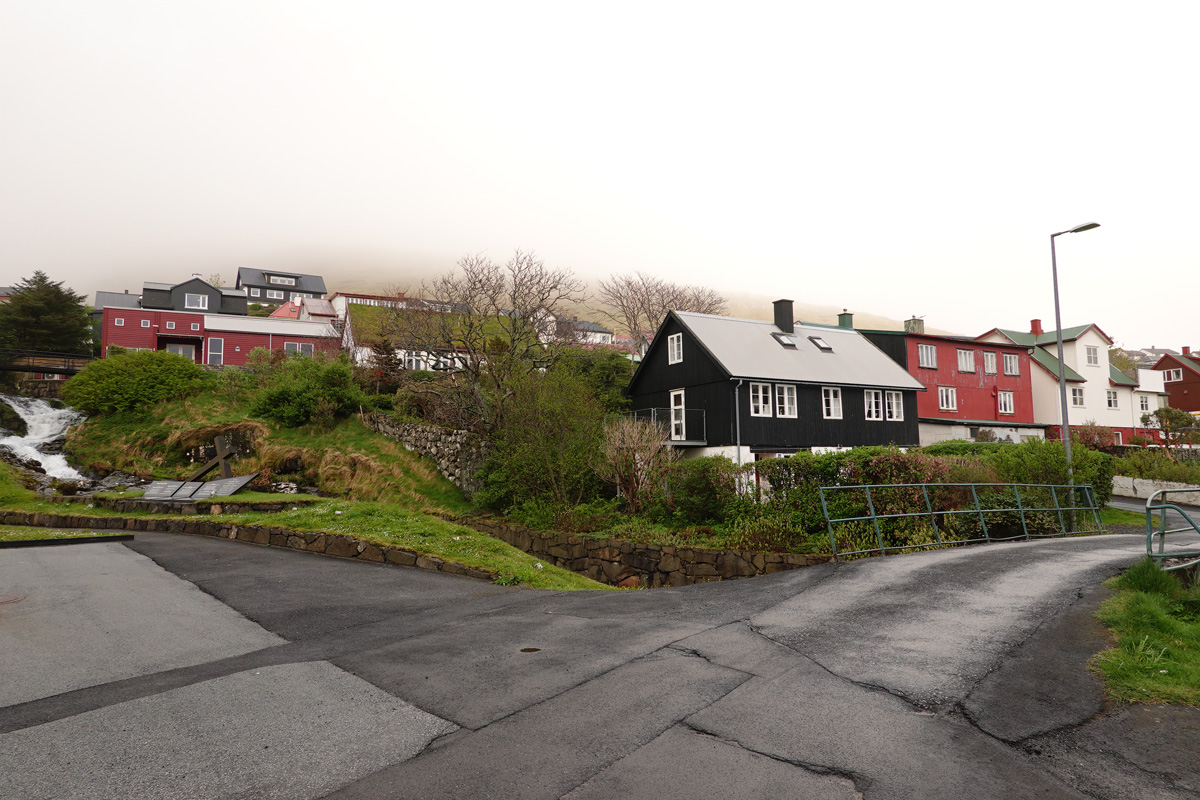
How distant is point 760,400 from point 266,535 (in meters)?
20.9

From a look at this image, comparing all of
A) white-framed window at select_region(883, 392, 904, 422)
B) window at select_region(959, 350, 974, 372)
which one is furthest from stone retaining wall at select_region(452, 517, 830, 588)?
window at select_region(959, 350, 974, 372)

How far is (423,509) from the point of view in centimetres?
2278

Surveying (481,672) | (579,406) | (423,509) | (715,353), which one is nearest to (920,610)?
(481,672)

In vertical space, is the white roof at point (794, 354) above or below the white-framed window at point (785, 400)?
above

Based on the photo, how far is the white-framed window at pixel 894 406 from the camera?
1282 inches

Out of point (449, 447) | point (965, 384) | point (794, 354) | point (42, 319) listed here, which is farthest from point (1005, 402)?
point (42, 319)

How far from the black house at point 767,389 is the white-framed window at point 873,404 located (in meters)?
0.05

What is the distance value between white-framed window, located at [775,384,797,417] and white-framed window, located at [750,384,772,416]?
51 centimetres

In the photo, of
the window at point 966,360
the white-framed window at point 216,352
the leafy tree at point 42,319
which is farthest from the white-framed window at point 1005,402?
the leafy tree at point 42,319

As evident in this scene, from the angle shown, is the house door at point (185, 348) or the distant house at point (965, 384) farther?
the house door at point (185, 348)

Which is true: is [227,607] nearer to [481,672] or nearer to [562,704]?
[481,672]

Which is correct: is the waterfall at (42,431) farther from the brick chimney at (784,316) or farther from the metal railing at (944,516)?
the brick chimney at (784,316)

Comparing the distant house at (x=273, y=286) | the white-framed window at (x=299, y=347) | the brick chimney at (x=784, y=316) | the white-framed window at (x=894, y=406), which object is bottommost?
the white-framed window at (x=894, y=406)

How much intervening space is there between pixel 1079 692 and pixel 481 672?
16.5 feet
